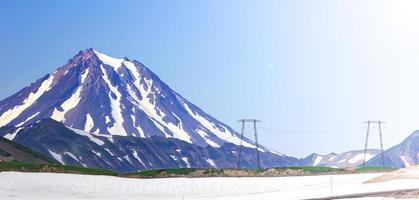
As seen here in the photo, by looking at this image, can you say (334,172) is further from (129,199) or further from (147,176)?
(129,199)

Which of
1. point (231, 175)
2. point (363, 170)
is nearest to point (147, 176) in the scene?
point (231, 175)

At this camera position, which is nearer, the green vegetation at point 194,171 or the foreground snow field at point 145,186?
the foreground snow field at point 145,186

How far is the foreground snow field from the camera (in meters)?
85.2

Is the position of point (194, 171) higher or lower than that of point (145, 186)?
higher

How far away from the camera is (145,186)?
101m

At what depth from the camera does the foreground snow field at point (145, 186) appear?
279 feet

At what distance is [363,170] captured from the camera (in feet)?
394

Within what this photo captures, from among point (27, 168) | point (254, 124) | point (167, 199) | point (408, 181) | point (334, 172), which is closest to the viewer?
point (408, 181)

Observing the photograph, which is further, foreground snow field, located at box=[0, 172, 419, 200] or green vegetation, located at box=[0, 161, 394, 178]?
green vegetation, located at box=[0, 161, 394, 178]

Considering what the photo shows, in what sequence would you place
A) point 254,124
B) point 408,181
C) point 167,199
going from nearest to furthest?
point 408,181
point 167,199
point 254,124

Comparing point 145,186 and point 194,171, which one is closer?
point 145,186

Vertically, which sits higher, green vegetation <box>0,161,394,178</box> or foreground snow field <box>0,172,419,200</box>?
green vegetation <box>0,161,394,178</box>

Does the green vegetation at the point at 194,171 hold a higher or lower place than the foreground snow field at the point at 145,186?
higher

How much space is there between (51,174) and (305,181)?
4010cm
